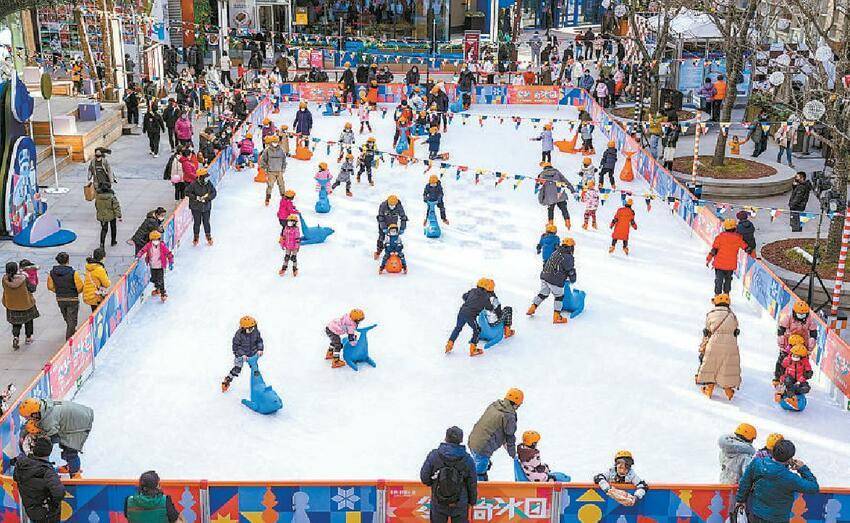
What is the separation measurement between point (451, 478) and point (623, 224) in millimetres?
9352

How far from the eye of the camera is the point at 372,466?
10078 millimetres

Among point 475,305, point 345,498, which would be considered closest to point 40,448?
point 345,498

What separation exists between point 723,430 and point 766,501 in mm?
3136

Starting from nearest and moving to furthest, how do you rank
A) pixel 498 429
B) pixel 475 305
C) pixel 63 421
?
pixel 63 421 → pixel 498 429 → pixel 475 305

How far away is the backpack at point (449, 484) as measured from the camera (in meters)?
7.81

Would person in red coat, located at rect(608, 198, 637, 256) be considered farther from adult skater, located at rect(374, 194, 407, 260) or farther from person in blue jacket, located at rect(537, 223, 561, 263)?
adult skater, located at rect(374, 194, 407, 260)

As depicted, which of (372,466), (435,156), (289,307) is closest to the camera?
(372,466)

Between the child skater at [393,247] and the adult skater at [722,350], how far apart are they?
5.28 m

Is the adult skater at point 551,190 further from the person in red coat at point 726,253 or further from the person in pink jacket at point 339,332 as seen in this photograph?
the person in pink jacket at point 339,332

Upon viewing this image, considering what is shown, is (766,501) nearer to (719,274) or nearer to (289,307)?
(719,274)

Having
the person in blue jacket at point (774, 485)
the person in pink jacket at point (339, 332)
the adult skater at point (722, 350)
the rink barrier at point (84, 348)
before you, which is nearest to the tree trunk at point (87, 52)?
the rink barrier at point (84, 348)

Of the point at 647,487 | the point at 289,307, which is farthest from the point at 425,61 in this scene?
the point at 647,487

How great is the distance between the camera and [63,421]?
877 centimetres

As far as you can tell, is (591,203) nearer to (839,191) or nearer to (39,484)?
(839,191)
